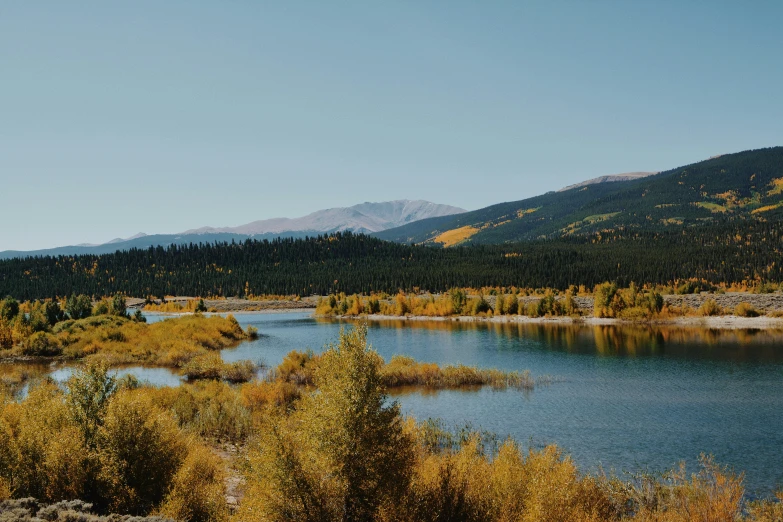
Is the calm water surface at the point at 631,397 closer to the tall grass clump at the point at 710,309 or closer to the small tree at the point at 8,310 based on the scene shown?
the tall grass clump at the point at 710,309

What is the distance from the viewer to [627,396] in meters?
41.4

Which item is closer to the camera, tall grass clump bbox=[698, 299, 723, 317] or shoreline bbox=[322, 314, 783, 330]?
shoreline bbox=[322, 314, 783, 330]

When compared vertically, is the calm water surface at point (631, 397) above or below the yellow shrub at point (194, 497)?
below

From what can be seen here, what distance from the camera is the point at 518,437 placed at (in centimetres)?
2984

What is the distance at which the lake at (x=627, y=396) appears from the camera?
27.9 metres

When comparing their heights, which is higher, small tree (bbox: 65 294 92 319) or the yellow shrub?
small tree (bbox: 65 294 92 319)

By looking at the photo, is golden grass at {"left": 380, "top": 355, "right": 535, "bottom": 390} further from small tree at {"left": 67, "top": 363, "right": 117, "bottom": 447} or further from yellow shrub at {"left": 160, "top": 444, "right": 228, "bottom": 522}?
small tree at {"left": 67, "top": 363, "right": 117, "bottom": 447}

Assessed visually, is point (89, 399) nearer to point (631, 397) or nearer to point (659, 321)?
point (631, 397)

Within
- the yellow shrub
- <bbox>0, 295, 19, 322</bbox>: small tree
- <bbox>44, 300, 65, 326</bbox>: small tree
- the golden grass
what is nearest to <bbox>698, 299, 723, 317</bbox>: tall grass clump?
the golden grass

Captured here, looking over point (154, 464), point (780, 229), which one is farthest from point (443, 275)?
point (154, 464)

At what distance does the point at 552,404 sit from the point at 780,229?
16689cm

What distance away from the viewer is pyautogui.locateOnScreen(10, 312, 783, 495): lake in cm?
2786

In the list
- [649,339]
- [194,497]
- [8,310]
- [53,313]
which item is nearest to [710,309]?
[649,339]

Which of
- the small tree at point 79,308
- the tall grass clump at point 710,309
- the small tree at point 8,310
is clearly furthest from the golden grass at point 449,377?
the tall grass clump at point 710,309
